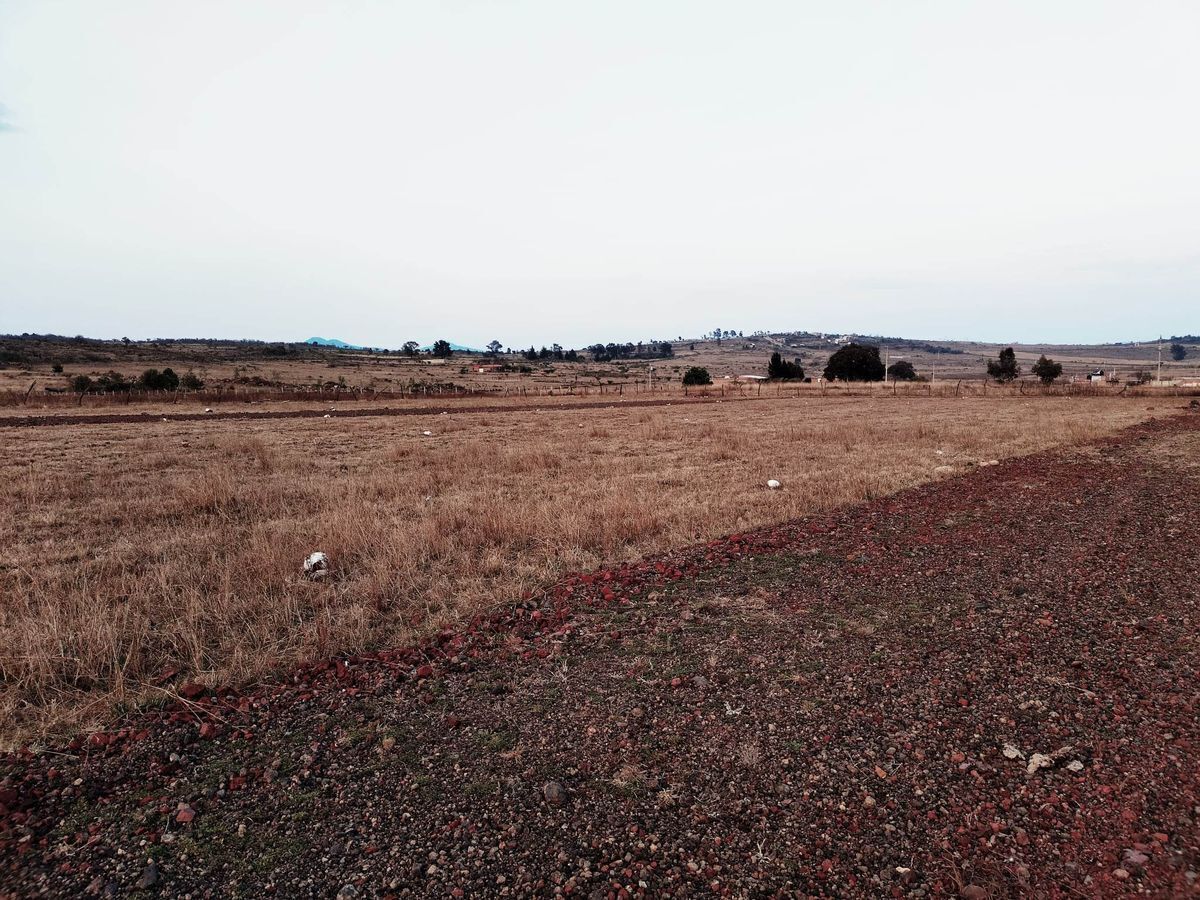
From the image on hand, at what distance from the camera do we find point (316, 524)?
9.05 m

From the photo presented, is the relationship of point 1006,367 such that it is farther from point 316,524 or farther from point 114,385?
point 114,385

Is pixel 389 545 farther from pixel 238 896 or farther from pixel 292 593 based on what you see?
pixel 238 896

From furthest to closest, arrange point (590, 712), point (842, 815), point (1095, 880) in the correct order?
point (590, 712)
point (842, 815)
point (1095, 880)

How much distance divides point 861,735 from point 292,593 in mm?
5447

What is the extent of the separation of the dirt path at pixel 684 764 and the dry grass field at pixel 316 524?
87 cm

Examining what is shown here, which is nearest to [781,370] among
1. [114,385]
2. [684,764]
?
[114,385]

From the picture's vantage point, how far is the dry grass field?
498 centimetres

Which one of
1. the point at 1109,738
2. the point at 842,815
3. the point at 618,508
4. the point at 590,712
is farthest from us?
the point at 618,508

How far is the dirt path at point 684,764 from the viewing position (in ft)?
8.96

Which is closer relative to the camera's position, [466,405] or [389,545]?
[389,545]

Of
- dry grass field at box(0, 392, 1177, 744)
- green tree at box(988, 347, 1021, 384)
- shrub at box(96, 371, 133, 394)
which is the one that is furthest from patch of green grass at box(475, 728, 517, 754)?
green tree at box(988, 347, 1021, 384)

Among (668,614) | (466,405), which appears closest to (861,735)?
(668,614)

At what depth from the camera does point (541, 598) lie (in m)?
6.21

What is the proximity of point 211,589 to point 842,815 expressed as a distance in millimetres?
6317
